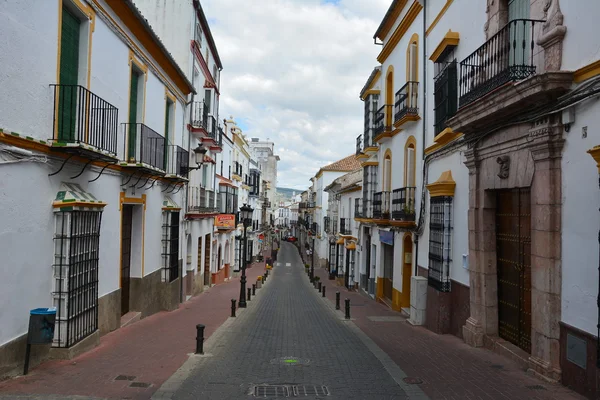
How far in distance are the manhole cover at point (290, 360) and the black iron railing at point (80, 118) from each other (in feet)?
15.6

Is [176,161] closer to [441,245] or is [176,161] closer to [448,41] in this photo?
[441,245]

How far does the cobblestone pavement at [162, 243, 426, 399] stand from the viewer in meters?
6.31

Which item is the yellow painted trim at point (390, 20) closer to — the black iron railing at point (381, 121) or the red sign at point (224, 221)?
the black iron railing at point (381, 121)

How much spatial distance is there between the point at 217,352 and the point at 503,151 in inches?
245

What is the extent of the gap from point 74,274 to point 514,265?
7.37 metres

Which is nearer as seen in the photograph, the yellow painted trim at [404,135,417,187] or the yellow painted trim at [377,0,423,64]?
the yellow painted trim at [377,0,423,64]

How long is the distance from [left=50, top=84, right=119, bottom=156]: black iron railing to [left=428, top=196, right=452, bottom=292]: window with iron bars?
7.31 meters

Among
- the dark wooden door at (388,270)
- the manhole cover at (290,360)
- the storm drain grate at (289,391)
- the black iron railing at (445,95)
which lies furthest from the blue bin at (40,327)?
the dark wooden door at (388,270)

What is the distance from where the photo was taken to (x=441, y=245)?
1100 centimetres

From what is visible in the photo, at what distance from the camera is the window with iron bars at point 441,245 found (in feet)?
35.5

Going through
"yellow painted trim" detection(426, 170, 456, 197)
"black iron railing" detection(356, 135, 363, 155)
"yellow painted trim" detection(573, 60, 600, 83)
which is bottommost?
"yellow painted trim" detection(426, 170, 456, 197)

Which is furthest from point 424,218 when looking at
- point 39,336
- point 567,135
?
point 39,336

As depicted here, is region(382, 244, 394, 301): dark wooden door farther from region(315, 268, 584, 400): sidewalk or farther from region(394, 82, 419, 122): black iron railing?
region(315, 268, 584, 400): sidewalk

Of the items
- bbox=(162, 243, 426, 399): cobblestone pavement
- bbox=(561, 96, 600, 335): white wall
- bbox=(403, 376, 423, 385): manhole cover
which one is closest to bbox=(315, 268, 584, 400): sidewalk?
bbox=(403, 376, 423, 385): manhole cover
